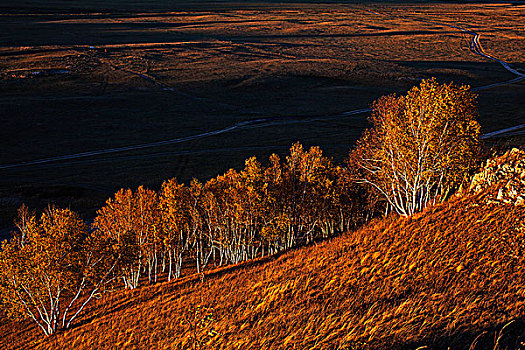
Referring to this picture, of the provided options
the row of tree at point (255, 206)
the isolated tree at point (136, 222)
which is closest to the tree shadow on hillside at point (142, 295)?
the row of tree at point (255, 206)

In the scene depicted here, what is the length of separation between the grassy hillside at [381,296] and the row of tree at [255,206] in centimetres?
443

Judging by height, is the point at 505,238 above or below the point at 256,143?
above

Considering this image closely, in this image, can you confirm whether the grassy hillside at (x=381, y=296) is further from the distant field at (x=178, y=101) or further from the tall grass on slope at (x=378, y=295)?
the distant field at (x=178, y=101)

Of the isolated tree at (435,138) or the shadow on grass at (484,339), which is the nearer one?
the shadow on grass at (484,339)

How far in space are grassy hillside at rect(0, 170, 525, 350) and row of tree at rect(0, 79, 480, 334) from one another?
4.43 metres

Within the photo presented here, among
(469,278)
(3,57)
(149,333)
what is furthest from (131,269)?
(3,57)

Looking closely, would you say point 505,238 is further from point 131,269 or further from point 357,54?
point 357,54

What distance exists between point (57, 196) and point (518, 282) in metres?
71.2

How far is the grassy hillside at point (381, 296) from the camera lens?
617 inches

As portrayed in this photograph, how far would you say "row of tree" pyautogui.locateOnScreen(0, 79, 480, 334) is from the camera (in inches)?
1102

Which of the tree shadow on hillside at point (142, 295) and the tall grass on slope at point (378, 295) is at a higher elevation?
the tall grass on slope at point (378, 295)

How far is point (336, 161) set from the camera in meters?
83.6

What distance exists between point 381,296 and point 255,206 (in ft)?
98.3

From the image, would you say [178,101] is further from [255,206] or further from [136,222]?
Answer: [255,206]
